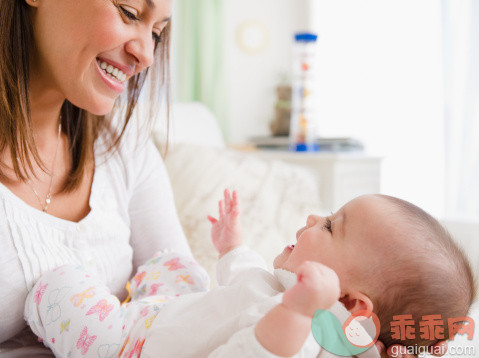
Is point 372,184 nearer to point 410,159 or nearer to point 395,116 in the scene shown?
point 410,159

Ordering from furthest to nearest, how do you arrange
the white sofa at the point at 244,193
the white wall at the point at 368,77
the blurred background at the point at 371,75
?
1. the white wall at the point at 368,77
2. the blurred background at the point at 371,75
3. the white sofa at the point at 244,193

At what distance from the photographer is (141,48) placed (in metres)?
1.05

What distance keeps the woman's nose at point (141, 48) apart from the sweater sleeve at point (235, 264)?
44 cm

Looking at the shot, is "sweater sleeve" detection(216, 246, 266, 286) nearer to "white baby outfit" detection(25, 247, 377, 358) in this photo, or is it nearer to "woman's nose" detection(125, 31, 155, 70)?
"white baby outfit" detection(25, 247, 377, 358)

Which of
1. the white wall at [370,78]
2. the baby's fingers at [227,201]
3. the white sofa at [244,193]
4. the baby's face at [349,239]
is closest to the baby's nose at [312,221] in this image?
the baby's face at [349,239]

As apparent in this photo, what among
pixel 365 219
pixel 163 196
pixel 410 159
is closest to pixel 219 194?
pixel 163 196

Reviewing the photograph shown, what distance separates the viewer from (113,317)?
2.96ft

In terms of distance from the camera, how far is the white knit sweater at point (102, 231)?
3.21 ft

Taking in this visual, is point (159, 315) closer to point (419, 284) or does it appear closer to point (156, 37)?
point (419, 284)

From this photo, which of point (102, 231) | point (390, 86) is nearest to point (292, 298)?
point (102, 231)

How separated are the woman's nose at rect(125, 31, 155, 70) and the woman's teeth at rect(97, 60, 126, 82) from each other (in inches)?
1.8

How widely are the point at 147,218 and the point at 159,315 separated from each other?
45cm

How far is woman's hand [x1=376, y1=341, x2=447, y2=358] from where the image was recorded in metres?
0.78

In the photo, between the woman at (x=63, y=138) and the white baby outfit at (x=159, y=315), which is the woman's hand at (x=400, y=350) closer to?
the white baby outfit at (x=159, y=315)
